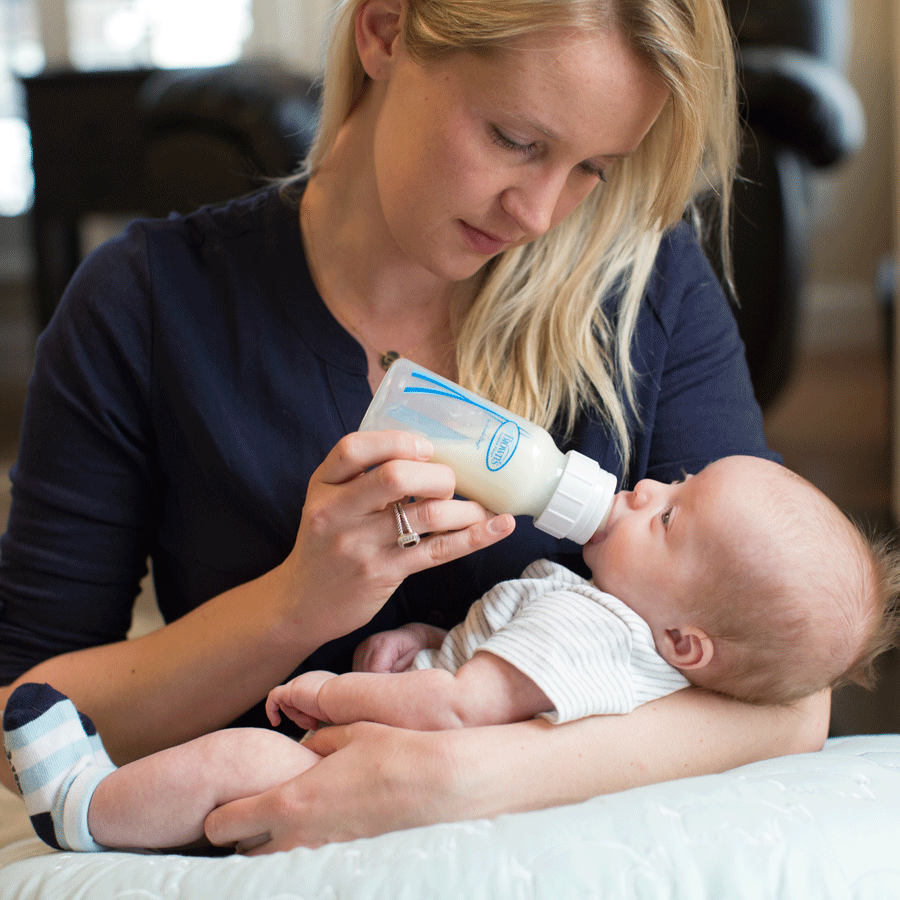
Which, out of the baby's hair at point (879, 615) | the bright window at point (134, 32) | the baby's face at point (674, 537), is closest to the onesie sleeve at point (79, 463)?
the baby's face at point (674, 537)

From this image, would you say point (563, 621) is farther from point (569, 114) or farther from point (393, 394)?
point (569, 114)

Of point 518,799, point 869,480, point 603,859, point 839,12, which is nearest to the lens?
point 603,859

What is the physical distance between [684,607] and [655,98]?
0.53 meters

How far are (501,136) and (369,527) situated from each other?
1.35 feet

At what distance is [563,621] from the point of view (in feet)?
3.12

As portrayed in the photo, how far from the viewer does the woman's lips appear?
1.05 metres

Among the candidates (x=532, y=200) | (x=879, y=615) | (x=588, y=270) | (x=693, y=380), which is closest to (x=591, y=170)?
(x=532, y=200)

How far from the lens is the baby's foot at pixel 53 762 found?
2.97 ft

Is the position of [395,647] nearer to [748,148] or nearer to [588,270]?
[588,270]

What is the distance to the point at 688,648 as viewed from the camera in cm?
100

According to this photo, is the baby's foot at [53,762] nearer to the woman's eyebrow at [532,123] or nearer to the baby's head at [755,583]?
the baby's head at [755,583]

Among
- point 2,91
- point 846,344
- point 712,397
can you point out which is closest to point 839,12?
point 846,344

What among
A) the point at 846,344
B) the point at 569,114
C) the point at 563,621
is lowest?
the point at 846,344

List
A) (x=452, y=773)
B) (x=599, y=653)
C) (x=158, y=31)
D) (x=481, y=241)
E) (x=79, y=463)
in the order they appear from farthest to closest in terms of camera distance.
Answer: (x=158, y=31) < (x=79, y=463) < (x=481, y=241) < (x=599, y=653) < (x=452, y=773)
